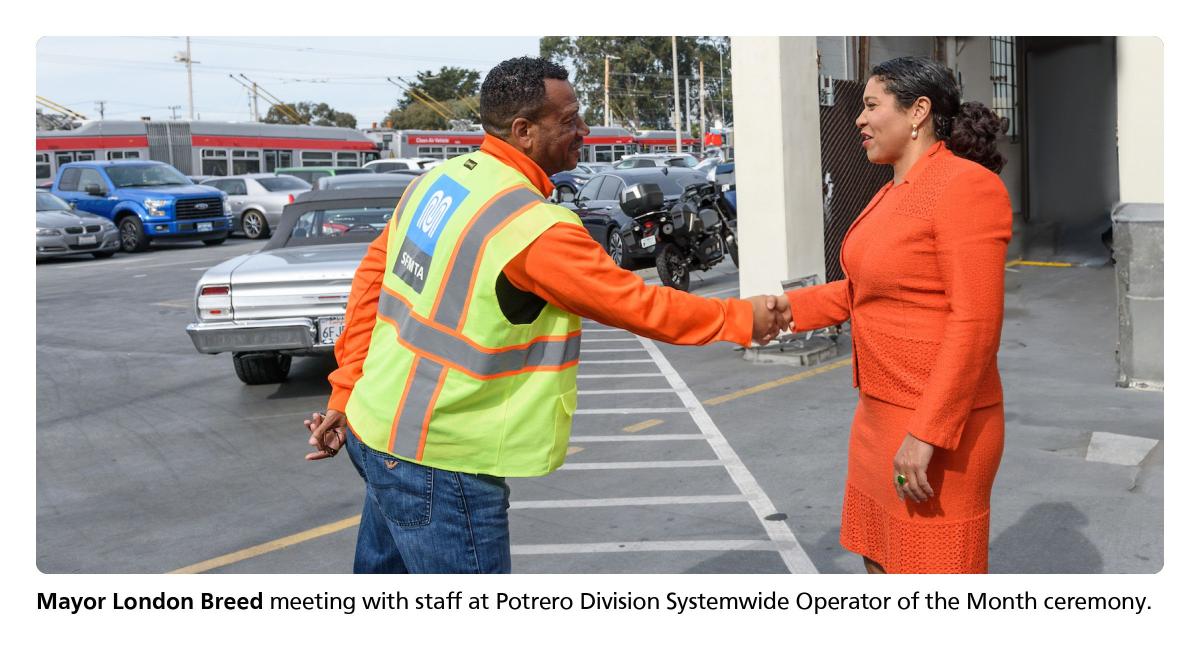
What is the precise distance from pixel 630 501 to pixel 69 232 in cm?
1955

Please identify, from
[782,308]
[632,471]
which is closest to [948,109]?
[782,308]

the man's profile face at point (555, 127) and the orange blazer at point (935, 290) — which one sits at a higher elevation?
the man's profile face at point (555, 127)

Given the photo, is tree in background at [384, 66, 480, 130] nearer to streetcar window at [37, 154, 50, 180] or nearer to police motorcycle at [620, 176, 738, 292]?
streetcar window at [37, 154, 50, 180]

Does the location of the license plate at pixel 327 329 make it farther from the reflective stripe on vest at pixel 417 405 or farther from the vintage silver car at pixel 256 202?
the vintage silver car at pixel 256 202

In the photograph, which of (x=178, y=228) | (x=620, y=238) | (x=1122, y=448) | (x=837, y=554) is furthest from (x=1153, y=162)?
(x=178, y=228)

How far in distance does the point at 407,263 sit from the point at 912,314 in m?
1.29

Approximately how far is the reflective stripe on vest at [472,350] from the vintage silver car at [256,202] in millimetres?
25461

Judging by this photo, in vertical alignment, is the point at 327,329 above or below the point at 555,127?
below

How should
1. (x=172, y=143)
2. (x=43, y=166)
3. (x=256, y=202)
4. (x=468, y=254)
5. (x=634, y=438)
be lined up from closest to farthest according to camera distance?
(x=468, y=254) < (x=634, y=438) < (x=256, y=202) < (x=43, y=166) < (x=172, y=143)

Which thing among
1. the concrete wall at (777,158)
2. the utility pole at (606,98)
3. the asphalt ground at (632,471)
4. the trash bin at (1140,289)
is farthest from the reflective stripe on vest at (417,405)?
the utility pole at (606,98)

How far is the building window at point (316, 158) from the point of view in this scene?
36156 millimetres

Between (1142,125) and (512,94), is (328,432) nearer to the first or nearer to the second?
(512,94)

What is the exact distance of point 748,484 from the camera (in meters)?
6.07
